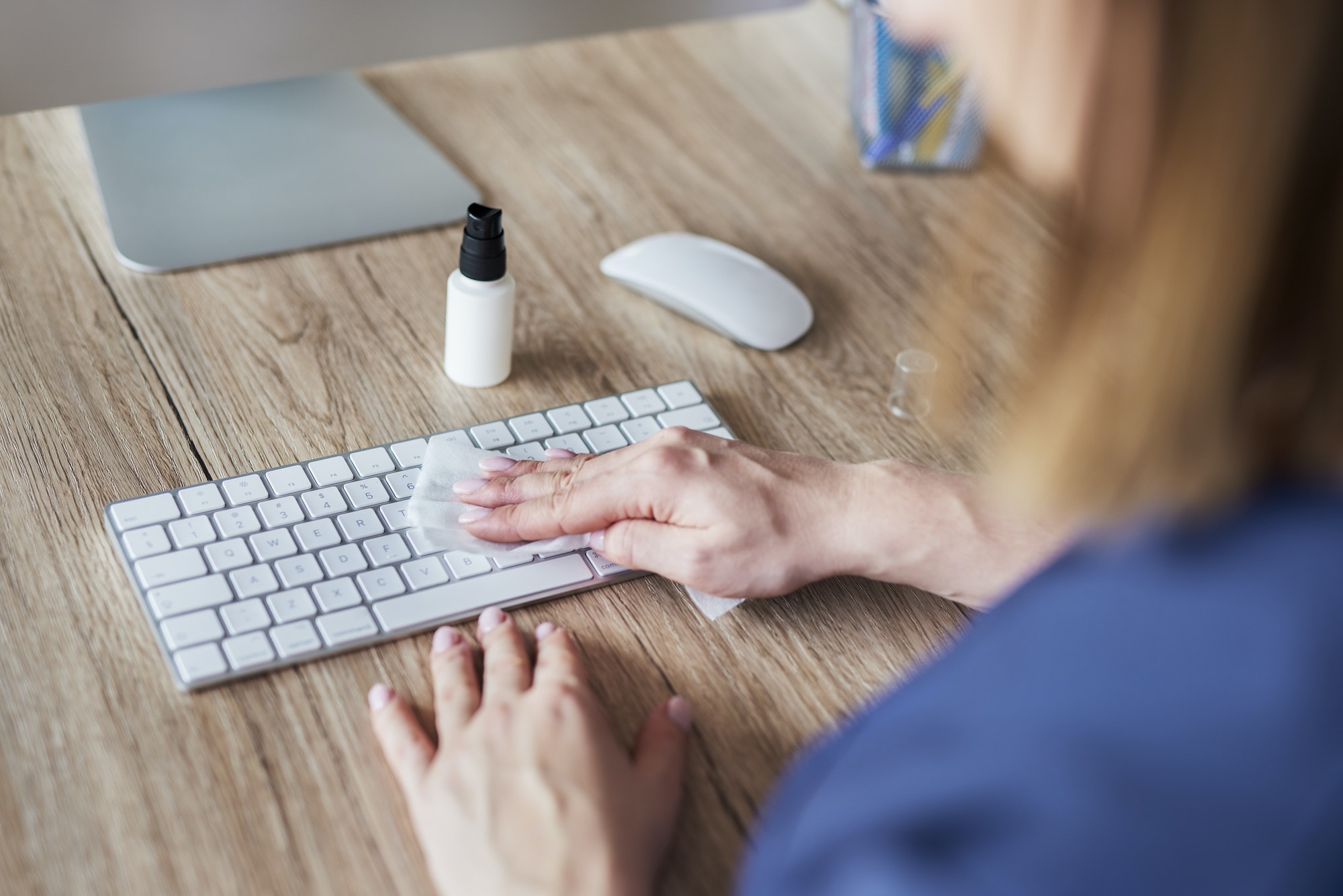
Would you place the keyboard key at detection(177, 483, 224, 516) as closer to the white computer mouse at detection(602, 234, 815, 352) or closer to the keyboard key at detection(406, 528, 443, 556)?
the keyboard key at detection(406, 528, 443, 556)

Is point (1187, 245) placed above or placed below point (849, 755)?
above

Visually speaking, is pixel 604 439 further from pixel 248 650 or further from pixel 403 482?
pixel 248 650

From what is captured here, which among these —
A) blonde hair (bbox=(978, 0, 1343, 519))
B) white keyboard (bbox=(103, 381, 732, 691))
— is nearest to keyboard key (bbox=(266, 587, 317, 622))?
white keyboard (bbox=(103, 381, 732, 691))

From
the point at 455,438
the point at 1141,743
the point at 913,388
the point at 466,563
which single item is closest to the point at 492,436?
the point at 455,438

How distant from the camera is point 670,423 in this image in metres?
0.88

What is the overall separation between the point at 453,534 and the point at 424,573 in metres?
0.04

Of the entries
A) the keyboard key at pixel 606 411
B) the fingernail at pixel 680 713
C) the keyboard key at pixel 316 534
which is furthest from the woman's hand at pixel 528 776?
the keyboard key at pixel 606 411

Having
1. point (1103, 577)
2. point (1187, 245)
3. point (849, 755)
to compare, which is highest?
point (1187, 245)

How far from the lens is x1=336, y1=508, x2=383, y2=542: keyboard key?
0.75 metres

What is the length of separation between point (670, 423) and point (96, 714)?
0.42m

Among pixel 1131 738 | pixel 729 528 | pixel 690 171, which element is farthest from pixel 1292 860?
pixel 690 171

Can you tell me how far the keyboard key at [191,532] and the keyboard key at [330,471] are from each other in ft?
0.25

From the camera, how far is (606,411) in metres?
0.88

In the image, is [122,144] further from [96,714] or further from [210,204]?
[96,714]
